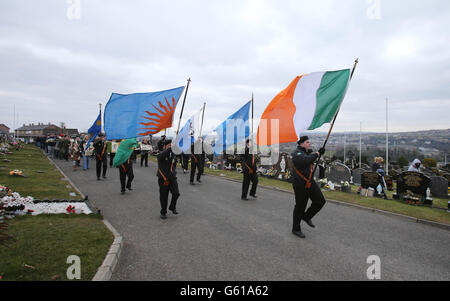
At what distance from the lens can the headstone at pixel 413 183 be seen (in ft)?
28.3

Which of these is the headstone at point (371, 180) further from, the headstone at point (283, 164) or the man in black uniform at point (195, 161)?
the man in black uniform at point (195, 161)

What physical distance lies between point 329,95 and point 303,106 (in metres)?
0.60

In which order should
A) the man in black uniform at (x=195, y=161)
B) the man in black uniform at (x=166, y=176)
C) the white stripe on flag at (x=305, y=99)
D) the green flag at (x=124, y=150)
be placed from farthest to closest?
the man in black uniform at (x=195, y=161), the green flag at (x=124, y=150), the man in black uniform at (x=166, y=176), the white stripe on flag at (x=305, y=99)

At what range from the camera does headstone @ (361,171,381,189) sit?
9.94 metres

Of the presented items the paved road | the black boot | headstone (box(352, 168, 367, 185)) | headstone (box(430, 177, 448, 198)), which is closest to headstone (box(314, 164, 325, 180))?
headstone (box(352, 168, 367, 185))

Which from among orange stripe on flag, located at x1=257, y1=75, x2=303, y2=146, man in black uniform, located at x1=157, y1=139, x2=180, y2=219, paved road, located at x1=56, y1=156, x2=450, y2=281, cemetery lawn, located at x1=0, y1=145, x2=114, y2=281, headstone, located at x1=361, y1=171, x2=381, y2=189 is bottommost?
paved road, located at x1=56, y1=156, x2=450, y2=281

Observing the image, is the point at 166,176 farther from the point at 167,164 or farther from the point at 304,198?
the point at 304,198

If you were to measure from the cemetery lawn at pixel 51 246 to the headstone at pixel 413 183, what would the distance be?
31.7 feet

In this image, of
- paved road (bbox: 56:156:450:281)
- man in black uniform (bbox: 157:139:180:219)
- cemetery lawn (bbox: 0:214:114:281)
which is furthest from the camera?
man in black uniform (bbox: 157:139:180:219)

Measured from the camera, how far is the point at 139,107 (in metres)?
6.73

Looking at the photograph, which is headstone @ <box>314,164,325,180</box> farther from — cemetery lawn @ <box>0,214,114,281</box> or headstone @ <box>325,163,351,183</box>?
cemetery lawn @ <box>0,214,114,281</box>

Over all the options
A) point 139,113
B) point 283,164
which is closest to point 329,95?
point 139,113

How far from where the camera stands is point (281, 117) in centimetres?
603

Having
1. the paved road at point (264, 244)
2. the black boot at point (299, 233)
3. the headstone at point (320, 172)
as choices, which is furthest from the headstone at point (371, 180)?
the black boot at point (299, 233)
